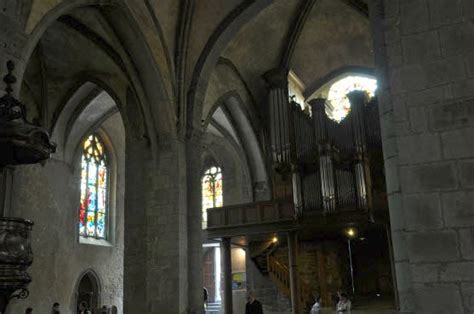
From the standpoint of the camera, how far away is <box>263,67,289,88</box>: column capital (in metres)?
16.7

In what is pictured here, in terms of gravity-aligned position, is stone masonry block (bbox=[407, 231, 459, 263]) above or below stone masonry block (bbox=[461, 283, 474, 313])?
above

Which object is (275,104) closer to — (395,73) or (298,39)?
(298,39)

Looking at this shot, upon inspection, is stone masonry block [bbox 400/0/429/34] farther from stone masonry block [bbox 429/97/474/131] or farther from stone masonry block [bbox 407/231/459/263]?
stone masonry block [bbox 407/231/459/263]

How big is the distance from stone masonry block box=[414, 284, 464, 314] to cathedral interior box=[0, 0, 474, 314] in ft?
0.05

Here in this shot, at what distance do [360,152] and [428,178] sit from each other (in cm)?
1027

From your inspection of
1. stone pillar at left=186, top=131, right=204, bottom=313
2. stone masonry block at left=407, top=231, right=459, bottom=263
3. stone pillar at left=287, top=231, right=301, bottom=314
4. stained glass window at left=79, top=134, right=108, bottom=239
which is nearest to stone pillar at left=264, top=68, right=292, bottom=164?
stone pillar at left=287, top=231, right=301, bottom=314

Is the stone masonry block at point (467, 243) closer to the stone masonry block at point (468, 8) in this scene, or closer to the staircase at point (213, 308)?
the stone masonry block at point (468, 8)

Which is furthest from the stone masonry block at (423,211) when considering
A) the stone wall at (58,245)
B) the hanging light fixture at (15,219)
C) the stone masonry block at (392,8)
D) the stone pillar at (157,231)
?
the stone wall at (58,245)

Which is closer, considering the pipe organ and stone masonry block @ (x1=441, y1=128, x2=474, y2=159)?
stone masonry block @ (x1=441, y1=128, x2=474, y2=159)

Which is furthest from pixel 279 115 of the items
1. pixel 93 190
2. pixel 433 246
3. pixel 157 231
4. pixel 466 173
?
pixel 433 246

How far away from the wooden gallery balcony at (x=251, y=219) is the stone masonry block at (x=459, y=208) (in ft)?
34.0

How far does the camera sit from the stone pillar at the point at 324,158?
14.1 metres

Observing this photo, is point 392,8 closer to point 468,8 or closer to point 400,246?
point 468,8

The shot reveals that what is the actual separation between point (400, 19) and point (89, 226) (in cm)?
1672
